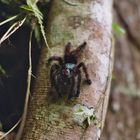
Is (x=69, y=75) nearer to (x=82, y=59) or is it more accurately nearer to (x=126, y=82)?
(x=82, y=59)

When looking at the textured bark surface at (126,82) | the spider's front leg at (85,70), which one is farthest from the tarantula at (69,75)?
the textured bark surface at (126,82)

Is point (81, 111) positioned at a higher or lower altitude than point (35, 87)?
lower

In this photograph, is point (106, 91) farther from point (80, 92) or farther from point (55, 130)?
point (55, 130)

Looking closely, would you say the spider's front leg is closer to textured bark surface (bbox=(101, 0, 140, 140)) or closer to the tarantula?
the tarantula

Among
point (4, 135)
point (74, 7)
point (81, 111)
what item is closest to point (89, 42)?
point (74, 7)

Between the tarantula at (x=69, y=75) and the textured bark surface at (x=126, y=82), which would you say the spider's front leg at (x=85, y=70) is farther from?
the textured bark surface at (x=126, y=82)

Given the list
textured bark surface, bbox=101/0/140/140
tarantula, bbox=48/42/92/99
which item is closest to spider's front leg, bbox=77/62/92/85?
tarantula, bbox=48/42/92/99
